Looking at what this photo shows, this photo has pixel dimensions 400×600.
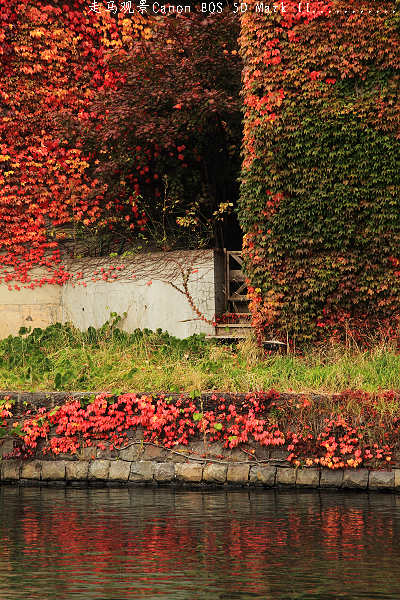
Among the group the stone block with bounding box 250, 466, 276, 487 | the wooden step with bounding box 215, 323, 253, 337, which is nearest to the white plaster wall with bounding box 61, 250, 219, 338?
the wooden step with bounding box 215, 323, 253, 337

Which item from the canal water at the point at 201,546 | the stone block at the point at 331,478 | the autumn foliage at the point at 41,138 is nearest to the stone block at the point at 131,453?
the canal water at the point at 201,546

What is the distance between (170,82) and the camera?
16609 mm

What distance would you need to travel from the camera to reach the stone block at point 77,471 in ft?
37.6

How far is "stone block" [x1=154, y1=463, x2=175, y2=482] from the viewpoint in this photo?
36.6 ft

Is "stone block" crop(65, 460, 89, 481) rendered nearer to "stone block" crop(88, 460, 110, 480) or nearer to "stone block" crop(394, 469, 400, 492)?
"stone block" crop(88, 460, 110, 480)

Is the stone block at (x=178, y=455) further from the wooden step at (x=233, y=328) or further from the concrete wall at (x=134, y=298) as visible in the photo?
the concrete wall at (x=134, y=298)

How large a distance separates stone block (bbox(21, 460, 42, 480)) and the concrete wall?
200 inches

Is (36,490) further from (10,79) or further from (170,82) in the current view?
(10,79)

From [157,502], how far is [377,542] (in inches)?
119

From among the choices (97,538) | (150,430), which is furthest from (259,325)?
(97,538)

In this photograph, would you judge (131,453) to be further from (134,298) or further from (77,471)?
(134,298)

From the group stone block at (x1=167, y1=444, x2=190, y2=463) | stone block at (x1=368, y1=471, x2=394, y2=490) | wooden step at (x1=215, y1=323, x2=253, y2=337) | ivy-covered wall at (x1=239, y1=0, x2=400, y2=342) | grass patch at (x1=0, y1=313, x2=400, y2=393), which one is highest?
ivy-covered wall at (x1=239, y1=0, x2=400, y2=342)

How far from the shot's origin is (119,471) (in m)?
11.3

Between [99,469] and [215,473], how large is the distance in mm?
1431
